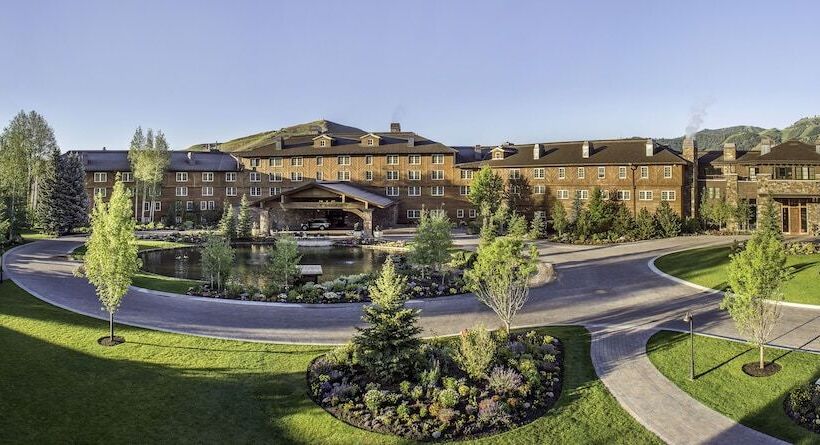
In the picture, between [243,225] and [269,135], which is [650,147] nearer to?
[243,225]

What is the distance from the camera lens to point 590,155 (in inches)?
2120

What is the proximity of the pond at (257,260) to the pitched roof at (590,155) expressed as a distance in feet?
75.0

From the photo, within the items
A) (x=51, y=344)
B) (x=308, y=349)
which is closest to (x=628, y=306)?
(x=308, y=349)

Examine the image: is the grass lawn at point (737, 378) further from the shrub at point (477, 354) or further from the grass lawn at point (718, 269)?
the grass lawn at point (718, 269)

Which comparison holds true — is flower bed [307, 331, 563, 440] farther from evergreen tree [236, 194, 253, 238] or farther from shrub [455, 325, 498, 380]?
evergreen tree [236, 194, 253, 238]

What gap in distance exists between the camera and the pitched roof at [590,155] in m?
50.9

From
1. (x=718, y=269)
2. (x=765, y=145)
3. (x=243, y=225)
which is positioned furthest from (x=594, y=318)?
(x=765, y=145)

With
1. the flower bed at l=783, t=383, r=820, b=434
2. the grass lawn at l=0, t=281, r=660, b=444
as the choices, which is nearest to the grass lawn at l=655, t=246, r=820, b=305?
the flower bed at l=783, t=383, r=820, b=434

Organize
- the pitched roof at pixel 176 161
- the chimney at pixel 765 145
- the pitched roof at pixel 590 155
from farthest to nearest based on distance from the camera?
the pitched roof at pixel 176 161
the pitched roof at pixel 590 155
the chimney at pixel 765 145

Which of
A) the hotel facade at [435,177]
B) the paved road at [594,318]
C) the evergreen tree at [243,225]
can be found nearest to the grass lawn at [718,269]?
the paved road at [594,318]

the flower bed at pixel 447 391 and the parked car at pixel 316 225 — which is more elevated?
the parked car at pixel 316 225

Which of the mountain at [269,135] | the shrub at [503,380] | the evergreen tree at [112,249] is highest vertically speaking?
the mountain at [269,135]

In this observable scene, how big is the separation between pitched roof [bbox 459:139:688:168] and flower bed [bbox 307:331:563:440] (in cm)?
4037

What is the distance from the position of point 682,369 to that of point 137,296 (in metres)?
21.3
